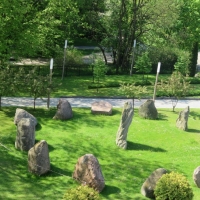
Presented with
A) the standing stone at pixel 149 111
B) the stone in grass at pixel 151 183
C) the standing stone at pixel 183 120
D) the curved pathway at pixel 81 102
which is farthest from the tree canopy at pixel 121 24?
the stone in grass at pixel 151 183

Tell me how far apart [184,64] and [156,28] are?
453cm

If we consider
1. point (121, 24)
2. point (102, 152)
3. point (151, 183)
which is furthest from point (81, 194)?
point (121, 24)

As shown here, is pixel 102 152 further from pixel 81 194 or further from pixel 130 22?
pixel 130 22

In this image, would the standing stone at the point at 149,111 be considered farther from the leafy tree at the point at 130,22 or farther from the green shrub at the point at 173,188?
the leafy tree at the point at 130,22

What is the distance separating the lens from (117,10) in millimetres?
35719

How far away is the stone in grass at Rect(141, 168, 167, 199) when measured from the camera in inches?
586

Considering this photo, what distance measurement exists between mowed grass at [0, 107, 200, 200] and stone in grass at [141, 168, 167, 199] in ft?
1.03

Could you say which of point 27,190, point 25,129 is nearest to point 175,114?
point 25,129

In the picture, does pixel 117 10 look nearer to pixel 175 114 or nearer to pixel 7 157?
pixel 175 114

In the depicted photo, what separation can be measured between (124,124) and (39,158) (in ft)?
16.7

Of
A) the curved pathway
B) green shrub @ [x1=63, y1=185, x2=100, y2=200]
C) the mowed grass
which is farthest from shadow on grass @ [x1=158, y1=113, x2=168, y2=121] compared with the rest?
green shrub @ [x1=63, y1=185, x2=100, y2=200]

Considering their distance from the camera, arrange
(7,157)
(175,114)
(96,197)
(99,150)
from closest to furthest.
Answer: (96,197) < (7,157) < (99,150) < (175,114)

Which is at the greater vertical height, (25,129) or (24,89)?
(24,89)

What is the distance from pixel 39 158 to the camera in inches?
629
